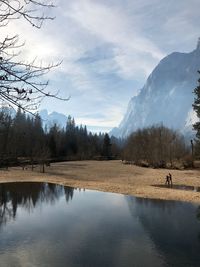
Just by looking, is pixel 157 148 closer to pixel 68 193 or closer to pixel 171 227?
pixel 68 193

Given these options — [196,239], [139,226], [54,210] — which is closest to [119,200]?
[54,210]

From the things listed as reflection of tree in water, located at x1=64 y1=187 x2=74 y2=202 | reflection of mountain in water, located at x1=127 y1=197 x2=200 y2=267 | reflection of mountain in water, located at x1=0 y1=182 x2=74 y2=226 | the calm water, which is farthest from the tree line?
the calm water

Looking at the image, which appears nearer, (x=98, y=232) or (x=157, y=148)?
(x=98, y=232)

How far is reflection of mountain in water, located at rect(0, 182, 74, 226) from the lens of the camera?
120ft

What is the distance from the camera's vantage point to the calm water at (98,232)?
20.3 metres

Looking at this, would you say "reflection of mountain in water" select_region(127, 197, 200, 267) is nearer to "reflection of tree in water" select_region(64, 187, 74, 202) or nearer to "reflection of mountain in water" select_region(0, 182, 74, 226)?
"reflection of tree in water" select_region(64, 187, 74, 202)

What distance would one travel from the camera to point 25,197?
46000 millimetres

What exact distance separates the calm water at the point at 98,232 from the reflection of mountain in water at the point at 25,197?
100 millimetres

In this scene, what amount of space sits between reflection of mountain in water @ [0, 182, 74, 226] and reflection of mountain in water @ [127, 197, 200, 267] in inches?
369

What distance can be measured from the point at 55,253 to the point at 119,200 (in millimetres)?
22913

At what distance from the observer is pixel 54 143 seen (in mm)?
149000

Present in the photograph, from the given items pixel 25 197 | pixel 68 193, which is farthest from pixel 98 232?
pixel 68 193

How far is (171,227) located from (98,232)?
18.2 ft

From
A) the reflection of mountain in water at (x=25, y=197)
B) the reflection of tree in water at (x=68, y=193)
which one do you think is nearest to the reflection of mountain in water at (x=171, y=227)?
the reflection of tree in water at (x=68, y=193)
